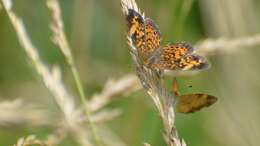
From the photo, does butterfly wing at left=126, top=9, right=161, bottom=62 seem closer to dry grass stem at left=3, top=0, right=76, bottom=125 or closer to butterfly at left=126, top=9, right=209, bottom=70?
butterfly at left=126, top=9, right=209, bottom=70

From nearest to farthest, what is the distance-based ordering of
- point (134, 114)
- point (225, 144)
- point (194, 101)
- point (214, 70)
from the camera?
1. point (194, 101)
2. point (134, 114)
3. point (225, 144)
4. point (214, 70)

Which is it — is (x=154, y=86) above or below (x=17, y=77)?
below

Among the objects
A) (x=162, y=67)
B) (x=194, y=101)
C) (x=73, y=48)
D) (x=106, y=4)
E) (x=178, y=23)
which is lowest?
(x=194, y=101)

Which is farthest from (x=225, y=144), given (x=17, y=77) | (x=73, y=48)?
(x=17, y=77)

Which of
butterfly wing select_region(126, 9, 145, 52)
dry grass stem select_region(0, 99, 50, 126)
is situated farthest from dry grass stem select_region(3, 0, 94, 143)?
butterfly wing select_region(126, 9, 145, 52)

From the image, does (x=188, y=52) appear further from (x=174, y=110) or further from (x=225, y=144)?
(x=225, y=144)

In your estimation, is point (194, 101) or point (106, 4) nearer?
point (194, 101)

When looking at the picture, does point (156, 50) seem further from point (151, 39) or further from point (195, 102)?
point (195, 102)
